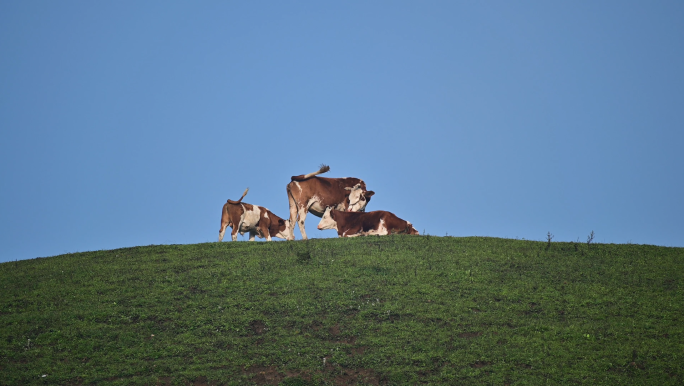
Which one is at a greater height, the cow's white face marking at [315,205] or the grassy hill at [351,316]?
the cow's white face marking at [315,205]

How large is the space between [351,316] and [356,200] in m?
14.2

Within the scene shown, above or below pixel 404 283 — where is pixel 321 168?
above

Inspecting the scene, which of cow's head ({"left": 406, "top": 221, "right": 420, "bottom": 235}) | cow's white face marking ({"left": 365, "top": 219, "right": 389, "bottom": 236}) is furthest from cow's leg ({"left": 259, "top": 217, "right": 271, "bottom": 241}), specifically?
cow's head ({"left": 406, "top": 221, "right": 420, "bottom": 235})

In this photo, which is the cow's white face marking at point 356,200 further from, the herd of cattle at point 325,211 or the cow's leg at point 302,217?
the cow's leg at point 302,217

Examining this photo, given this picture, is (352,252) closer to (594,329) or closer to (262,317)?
(262,317)

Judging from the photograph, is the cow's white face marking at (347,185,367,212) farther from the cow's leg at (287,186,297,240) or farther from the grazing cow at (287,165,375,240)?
the cow's leg at (287,186,297,240)

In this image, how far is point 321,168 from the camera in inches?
1188

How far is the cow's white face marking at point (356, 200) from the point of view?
103ft

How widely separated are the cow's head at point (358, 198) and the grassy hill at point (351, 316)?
709 cm

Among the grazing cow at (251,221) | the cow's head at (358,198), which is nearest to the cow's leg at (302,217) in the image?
the cow's head at (358,198)

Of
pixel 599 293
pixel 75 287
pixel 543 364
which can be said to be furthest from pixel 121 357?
pixel 599 293

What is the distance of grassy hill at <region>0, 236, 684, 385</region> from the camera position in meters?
14.7

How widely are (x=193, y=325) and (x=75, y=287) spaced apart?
5.31 m

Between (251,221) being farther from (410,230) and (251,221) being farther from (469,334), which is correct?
(469,334)
